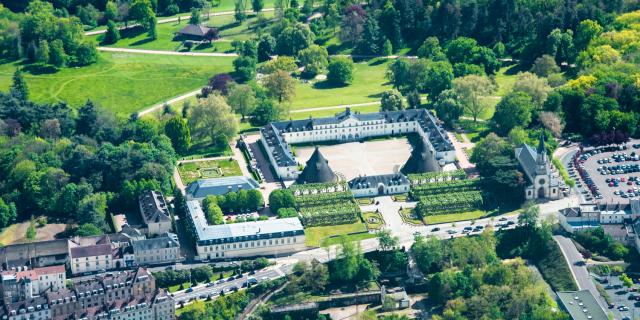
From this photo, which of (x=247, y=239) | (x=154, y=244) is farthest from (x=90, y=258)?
(x=247, y=239)

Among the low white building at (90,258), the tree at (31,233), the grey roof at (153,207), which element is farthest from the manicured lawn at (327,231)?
the tree at (31,233)

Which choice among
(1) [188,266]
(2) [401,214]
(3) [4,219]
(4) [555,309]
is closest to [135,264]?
(1) [188,266]

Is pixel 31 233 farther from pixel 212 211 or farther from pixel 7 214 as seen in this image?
A: pixel 212 211

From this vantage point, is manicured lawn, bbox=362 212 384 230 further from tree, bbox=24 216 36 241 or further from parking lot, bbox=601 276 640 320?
tree, bbox=24 216 36 241

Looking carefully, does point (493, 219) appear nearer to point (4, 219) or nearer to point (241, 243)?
point (241, 243)

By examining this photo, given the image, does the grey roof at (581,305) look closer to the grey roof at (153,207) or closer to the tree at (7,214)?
the grey roof at (153,207)

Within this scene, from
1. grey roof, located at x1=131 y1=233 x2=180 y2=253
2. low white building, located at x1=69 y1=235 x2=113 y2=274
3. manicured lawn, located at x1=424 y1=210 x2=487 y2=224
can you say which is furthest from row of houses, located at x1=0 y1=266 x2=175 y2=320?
manicured lawn, located at x1=424 y1=210 x2=487 y2=224

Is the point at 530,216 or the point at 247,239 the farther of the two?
the point at 530,216
